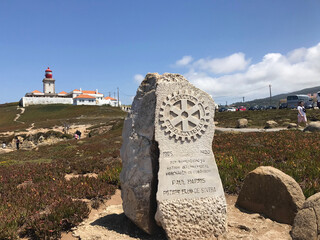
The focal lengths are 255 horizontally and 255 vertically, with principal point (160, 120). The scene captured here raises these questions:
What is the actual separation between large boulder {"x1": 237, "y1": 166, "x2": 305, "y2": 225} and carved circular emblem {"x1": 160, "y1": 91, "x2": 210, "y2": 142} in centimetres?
198

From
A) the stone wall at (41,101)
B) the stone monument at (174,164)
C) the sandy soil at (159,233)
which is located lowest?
the sandy soil at (159,233)

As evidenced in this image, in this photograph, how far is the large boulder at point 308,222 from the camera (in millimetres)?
4512

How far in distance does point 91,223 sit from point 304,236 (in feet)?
14.1

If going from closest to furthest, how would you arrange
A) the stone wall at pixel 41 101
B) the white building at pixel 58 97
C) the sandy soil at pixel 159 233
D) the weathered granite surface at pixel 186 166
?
the weathered granite surface at pixel 186 166, the sandy soil at pixel 159 233, the stone wall at pixel 41 101, the white building at pixel 58 97

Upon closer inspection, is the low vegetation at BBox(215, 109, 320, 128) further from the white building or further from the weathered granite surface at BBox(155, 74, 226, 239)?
the white building

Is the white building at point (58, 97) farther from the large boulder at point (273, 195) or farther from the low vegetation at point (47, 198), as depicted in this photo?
the large boulder at point (273, 195)

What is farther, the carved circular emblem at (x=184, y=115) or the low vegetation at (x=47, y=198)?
the low vegetation at (x=47, y=198)

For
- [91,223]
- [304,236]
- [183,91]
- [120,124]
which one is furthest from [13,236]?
[120,124]

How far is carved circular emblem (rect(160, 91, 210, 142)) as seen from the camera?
5.02 metres

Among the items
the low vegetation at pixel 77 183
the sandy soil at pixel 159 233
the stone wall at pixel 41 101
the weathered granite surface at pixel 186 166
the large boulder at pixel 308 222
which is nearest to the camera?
the large boulder at pixel 308 222

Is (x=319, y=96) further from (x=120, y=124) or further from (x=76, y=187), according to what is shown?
(x=76, y=187)

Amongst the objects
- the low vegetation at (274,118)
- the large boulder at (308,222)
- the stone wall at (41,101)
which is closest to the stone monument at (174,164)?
the large boulder at (308,222)

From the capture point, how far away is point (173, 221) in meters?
4.77

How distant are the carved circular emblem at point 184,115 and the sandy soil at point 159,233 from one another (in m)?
2.08
